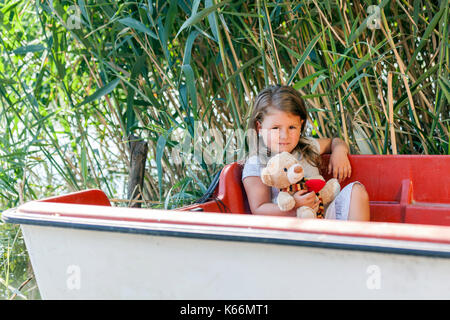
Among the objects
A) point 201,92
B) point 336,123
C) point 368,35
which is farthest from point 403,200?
point 201,92

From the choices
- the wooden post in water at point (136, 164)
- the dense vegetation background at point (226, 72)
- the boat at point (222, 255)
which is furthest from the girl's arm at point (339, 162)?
the wooden post in water at point (136, 164)

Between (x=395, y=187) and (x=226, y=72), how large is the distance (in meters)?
0.60

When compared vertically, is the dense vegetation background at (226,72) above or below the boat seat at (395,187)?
above

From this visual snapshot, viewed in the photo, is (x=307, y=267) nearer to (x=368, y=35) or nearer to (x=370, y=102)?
(x=370, y=102)

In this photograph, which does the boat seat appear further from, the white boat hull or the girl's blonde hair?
the white boat hull

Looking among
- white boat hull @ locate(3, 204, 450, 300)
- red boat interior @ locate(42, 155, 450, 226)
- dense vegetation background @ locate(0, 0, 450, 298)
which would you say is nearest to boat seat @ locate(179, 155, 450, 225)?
red boat interior @ locate(42, 155, 450, 226)

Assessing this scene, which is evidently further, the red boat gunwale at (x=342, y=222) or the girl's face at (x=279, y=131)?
the girl's face at (x=279, y=131)

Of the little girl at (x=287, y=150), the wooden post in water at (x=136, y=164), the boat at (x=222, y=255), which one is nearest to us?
the boat at (x=222, y=255)

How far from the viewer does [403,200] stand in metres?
1.54

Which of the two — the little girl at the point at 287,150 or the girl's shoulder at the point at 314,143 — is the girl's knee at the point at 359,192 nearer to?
the little girl at the point at 287,150

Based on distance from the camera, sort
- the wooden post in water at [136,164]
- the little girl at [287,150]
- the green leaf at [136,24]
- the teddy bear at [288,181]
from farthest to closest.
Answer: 1. the wooden post in water at [136,164]
2. the green leaf at [136,24]
3. the little girl at [287,150]
4. the teddy bear at [288,181]

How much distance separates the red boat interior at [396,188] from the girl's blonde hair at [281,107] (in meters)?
0.09

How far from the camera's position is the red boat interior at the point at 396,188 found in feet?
4.94

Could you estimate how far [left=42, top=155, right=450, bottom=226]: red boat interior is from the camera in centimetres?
151
